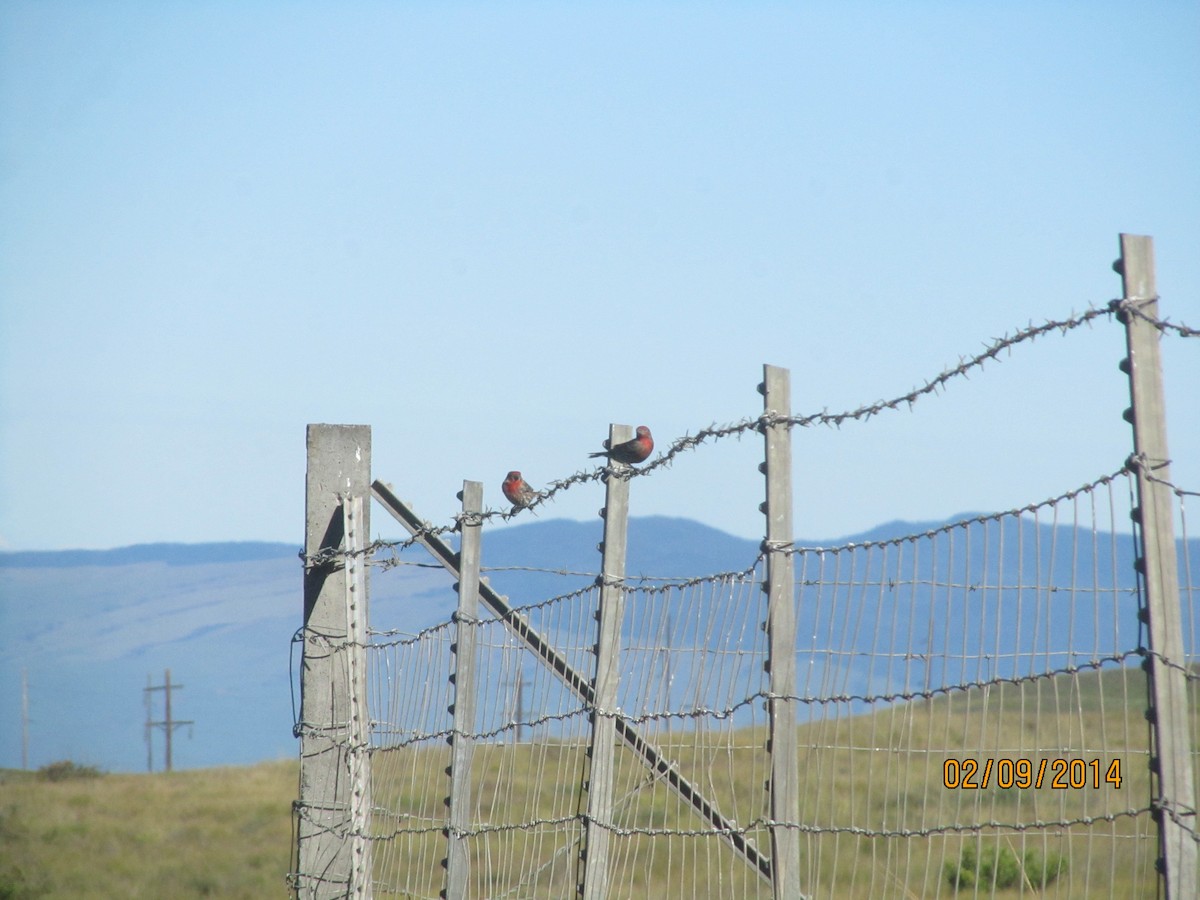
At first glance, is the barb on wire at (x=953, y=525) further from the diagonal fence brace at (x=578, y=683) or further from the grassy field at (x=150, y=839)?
the grassy field at (x=150, y=839)

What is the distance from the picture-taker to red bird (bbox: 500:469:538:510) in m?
5.74

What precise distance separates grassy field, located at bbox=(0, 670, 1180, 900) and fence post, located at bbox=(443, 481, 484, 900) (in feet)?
0.32

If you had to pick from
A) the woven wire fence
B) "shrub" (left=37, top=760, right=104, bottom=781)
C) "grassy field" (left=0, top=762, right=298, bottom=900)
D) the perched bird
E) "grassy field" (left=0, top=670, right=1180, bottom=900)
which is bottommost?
"shrub" (left=37, top=760, right=104, bottom=781)

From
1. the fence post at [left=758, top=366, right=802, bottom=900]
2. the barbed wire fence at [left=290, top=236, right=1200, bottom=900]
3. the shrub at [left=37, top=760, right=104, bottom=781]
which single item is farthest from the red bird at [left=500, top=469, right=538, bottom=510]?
the shrub at [left=37, top=760, right=104, bottom=781]

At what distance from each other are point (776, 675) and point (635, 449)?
109 cm

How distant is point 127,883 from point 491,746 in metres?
12.2

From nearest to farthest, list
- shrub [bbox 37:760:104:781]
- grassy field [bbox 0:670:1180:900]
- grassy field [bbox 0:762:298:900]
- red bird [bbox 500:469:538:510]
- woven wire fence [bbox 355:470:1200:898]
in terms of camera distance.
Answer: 1. woven wire fence [bbox 355:470:1200:898]
2. grassy field [bbox 0:670:1180:900]
3. red bird [bbox 500:469:538:510]
4. grassy field [bbox 0:762:298:900]
5. shrub [bbox 37:760:104:781]

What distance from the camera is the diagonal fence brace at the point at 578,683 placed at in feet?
14.1

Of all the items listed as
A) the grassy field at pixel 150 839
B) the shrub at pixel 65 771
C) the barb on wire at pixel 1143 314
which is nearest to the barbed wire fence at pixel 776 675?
the barb on wire at pixel 1143 314

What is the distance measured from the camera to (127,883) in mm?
16125

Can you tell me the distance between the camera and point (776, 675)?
3.67 meters

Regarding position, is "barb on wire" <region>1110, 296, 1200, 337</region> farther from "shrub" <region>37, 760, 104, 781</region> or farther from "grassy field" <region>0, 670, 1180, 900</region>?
"shrub" <region>37, 760, 104, 781</region>

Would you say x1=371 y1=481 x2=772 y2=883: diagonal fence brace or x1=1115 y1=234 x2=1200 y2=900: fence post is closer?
x1=1115 y1=234 x2=1200 y2=900: fence post

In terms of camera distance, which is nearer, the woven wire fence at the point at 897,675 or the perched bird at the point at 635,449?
the woven wire fence at the point at 897,675
